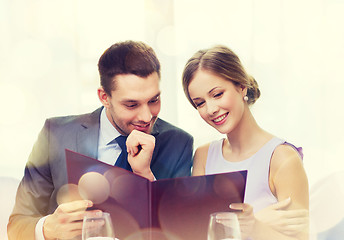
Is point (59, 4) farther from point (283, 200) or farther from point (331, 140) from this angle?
point (331, 140)

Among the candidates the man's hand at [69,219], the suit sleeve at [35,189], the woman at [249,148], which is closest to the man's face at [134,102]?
the woman at [249,148]

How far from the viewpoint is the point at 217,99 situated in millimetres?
1331

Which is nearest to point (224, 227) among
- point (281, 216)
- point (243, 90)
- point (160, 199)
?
point (160, 199)

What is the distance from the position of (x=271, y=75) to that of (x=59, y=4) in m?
0.87

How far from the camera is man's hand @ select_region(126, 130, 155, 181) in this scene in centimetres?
135

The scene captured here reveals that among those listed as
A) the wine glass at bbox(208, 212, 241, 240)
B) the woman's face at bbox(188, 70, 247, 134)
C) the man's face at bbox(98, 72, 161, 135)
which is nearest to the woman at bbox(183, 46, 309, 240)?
the woman's face at bbox(188, 70, 247, 134)

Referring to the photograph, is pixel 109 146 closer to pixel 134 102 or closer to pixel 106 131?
pixel 106 131

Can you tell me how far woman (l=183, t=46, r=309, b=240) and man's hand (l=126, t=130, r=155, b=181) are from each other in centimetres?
21

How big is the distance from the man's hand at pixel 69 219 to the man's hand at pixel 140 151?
0.29 meters

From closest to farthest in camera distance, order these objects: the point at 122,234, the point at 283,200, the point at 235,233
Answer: the point at 235,233
the point at 122,234
the point at 283,200

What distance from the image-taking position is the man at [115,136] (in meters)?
1.38

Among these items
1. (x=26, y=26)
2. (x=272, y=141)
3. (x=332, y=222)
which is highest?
(x=26, y=26)

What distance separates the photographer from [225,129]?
136 centimetres

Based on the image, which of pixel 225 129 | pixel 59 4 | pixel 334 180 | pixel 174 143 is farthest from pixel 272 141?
pixel 59 4
